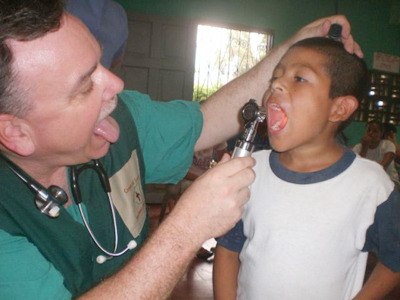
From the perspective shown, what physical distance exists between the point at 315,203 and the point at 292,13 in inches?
215

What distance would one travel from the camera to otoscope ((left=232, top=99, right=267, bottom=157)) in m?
0.97

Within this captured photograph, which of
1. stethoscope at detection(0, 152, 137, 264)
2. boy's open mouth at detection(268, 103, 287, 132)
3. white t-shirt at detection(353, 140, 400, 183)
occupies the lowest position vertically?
white t-shirt at detection(353, 140, 400, 183)

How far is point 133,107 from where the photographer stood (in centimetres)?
139

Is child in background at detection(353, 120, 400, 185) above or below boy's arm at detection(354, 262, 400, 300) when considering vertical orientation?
below

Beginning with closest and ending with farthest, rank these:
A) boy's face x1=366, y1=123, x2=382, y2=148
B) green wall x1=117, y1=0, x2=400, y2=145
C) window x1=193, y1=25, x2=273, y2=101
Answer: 1. boy's face x1=366, y1=123, x2=382, y2=148
2. green wall x1=117, y1=0, x2=400, y2=145
3. window x1=193, y1=25, x2=273, y2=101

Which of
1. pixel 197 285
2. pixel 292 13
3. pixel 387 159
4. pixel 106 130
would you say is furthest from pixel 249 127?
pixel 292 13

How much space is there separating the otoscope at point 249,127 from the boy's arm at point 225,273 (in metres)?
0.50

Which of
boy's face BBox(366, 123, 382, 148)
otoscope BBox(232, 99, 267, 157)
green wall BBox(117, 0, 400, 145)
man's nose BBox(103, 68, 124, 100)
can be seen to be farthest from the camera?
green wall BBox(117, 0, 400, 145)

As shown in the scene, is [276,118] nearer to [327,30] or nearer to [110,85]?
[327,30]

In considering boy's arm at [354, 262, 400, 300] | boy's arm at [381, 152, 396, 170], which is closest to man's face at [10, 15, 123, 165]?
boy's arm at [354, 262, 400, 300]

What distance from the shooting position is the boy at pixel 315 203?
1.18 metres

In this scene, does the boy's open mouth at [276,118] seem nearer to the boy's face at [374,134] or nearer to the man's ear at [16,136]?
the man's ear at [16,136]

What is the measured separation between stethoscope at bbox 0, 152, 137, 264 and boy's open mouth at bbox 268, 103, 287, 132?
53 centimetres

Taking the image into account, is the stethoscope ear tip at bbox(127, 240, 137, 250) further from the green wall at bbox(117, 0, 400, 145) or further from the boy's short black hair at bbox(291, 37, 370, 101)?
the green wall at bbox(117, 0, 400, 145)
